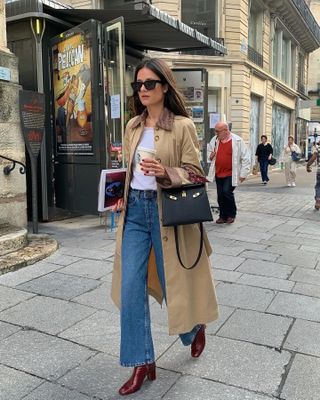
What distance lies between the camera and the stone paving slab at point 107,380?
2.63 meters

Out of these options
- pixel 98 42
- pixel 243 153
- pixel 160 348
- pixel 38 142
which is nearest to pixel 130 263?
pixel 160 348

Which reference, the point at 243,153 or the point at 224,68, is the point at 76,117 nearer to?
the point at 243,153

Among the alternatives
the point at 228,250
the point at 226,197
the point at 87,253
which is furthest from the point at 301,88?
the point at 87,253

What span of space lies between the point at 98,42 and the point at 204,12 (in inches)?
498

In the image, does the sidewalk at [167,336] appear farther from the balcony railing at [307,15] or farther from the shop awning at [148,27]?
the balcony railing at [307,15]

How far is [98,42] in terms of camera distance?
6621 mm

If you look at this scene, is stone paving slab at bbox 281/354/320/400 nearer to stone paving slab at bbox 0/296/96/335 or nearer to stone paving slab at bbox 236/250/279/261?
stone paving slab at bbox 0/296/96/335

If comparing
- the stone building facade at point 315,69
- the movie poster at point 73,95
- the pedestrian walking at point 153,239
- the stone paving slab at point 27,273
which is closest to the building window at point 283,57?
the stone building facade at point 315,69

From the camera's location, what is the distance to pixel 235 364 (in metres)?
2.97

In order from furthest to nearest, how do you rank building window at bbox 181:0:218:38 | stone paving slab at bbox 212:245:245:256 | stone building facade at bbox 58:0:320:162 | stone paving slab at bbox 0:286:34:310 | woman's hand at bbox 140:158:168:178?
1. stone building facade at bbox 58:0:320:162
2. building window at bbox 181:0:218:38
3. stone paving slab at bbox 212:245:245:256
4. stone paving slab at bbox 0:286:34:310
5. woman's hand at bbox 140:158:168:178

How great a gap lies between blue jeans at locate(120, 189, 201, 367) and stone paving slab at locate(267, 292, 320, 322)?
1.64m

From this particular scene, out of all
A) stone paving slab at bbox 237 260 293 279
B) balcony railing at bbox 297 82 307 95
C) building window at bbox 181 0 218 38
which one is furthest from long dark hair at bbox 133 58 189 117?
balcony railing at bbox 297 82 307 95

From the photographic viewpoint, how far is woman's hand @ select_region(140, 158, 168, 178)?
2391 millimetres

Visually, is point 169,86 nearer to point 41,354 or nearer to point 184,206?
point 184,206
